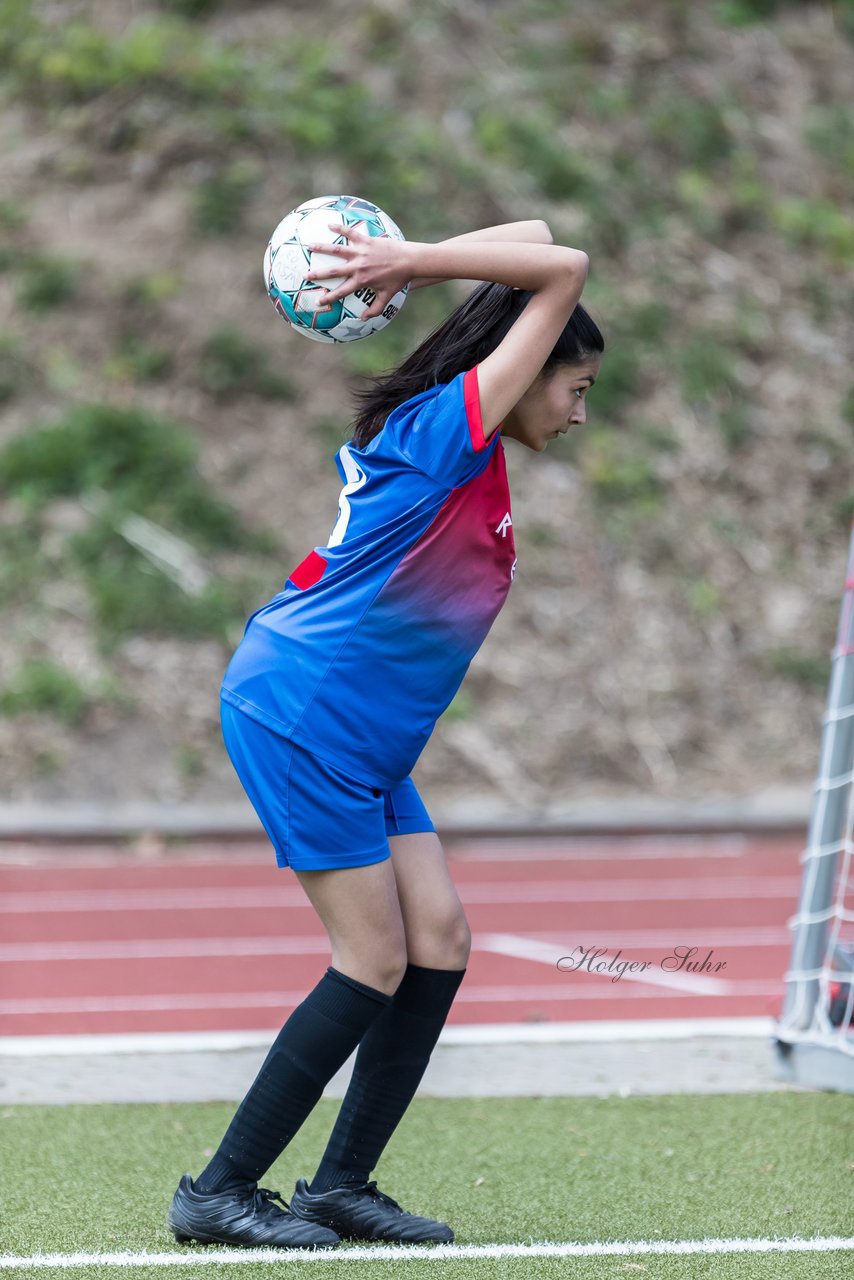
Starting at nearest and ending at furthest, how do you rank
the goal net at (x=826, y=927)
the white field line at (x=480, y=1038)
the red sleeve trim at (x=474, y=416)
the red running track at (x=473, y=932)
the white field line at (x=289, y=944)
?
the red sleeve trim at (x=474, y=416)
the goal net at (x=826, y=927)
the white field line at (x=480, y=1038)
the red running track at (x=473, y=932)
the white field line at (x=289, y=944)

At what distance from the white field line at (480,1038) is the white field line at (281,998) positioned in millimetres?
1002

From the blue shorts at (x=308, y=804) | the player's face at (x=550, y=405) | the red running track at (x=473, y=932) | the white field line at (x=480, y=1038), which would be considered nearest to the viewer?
the blue shorts at (x=308, y=804)

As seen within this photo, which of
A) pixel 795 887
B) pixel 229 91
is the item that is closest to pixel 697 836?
pixel 795 887

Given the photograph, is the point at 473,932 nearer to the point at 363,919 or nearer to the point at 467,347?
the point at 363,919

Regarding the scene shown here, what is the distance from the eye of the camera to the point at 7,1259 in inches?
113

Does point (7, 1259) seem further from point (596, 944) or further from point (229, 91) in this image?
point (229, 91)

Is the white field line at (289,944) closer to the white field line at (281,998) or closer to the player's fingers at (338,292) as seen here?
the white field line at (281,998)

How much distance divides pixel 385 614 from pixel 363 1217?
45.3 inches

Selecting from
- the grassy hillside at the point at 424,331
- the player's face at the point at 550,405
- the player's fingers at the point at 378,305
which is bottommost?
the grassy hillside at the point at 424,331

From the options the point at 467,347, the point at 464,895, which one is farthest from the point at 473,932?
the point at 467,347

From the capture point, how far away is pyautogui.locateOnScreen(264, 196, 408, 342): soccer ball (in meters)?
2.79

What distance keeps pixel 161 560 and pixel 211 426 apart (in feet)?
5.52

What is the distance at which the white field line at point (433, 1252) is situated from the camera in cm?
286

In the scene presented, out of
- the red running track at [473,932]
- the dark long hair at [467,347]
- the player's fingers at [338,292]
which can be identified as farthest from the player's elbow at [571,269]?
the red running track at [473,932]
